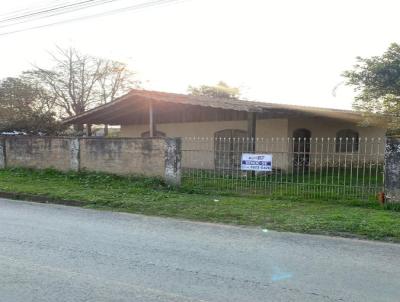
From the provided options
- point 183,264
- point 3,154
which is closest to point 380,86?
point 183,264

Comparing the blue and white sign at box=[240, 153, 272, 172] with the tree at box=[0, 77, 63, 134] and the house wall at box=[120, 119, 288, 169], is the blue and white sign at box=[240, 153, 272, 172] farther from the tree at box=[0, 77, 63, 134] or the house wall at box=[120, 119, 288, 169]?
the tree at box=[0, 77, 63, 134]

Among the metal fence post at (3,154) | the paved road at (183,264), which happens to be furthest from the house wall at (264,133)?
the paved road at (183,264)

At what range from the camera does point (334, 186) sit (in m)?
10.6

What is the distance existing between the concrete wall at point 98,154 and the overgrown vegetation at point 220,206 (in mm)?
434

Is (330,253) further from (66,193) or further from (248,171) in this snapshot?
(66,193)

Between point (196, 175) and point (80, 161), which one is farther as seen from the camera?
point (80, 161)

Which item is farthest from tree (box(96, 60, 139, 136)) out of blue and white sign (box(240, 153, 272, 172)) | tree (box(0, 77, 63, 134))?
blue and white sign (box(240, 153, 272, 172))

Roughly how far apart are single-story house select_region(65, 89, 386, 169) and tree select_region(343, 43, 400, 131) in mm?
1354

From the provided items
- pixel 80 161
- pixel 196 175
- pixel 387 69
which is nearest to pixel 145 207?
pixel 196 175

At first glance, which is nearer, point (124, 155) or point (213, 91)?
point (124, 155)

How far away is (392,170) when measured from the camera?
31.5ft

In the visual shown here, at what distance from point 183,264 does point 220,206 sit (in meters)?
4.47

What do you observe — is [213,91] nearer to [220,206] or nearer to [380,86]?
[380,86]

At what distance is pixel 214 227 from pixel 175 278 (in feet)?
10.5
